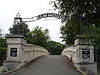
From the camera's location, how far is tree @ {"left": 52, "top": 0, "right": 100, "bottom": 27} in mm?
14422

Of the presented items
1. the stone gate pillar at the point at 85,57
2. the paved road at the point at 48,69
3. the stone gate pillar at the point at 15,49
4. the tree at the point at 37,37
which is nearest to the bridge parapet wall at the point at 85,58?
Result: the stone gate pillar at the point at 85,57

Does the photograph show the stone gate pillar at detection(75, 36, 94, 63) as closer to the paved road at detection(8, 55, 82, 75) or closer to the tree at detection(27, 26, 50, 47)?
the paved road at detection(8, 55, 82, 75)

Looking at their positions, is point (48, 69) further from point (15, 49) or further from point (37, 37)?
point (37, 37)

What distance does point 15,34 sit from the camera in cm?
1916

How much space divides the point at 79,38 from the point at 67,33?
3192 cm

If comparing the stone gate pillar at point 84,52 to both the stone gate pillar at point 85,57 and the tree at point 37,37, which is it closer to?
the stone gate pillar at point 85,57

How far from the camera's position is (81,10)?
15195mm

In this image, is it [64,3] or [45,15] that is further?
[45,15]

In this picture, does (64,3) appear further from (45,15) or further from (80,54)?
(45,15)

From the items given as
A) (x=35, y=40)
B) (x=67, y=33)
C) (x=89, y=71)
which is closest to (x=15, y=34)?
(x=89, y=71)

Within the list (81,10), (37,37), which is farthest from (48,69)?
(37,37)

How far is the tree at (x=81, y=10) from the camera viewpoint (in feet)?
47.3

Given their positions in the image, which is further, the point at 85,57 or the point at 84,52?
the point at 84,52

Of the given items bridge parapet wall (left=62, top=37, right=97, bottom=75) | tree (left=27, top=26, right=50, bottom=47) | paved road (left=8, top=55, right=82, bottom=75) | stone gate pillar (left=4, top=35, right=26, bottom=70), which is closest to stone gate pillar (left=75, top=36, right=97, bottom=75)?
bridge parapet wall (left=62, top=37, right=97, bottom=75)
